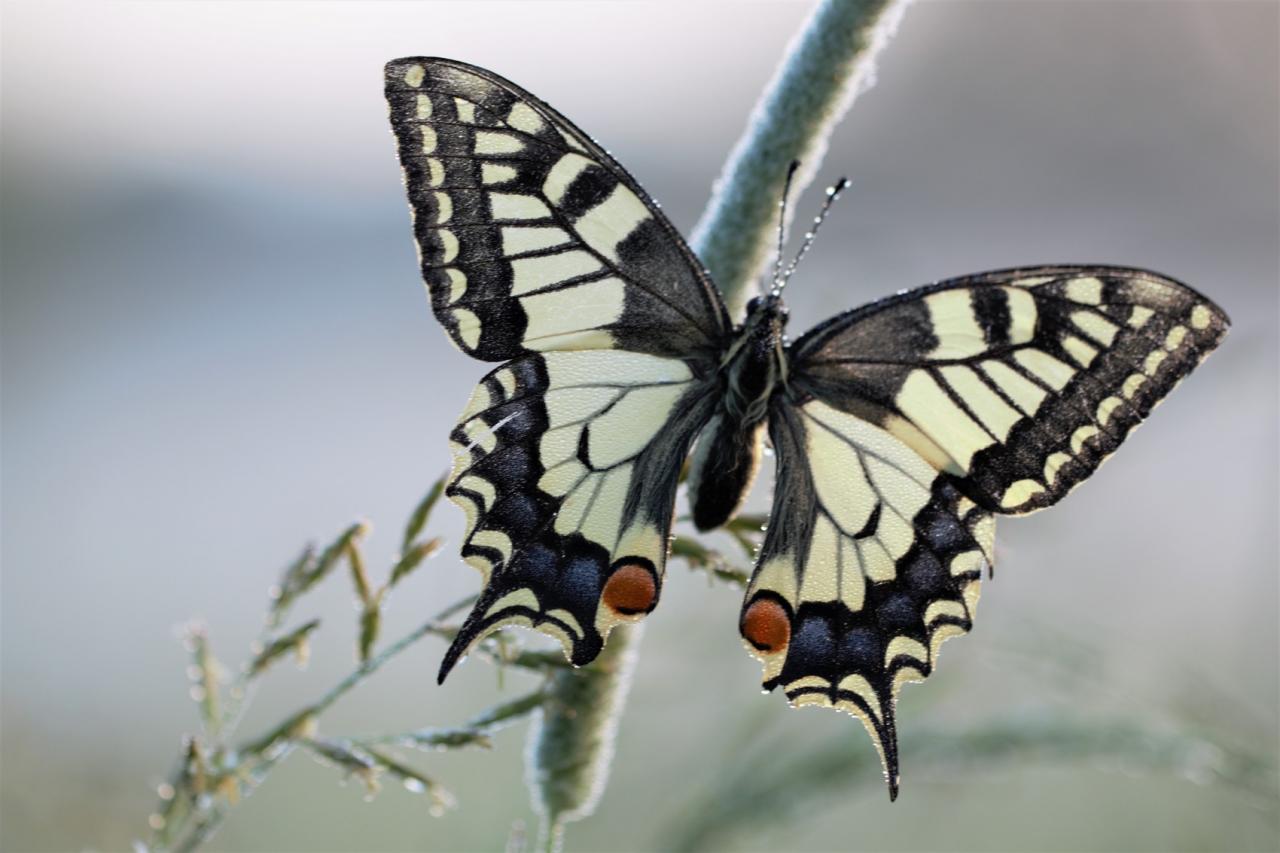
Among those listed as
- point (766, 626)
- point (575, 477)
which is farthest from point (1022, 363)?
point (575, 477)

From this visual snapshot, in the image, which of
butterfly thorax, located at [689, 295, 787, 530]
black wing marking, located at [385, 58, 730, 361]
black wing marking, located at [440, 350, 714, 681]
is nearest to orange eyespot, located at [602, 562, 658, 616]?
black wing marking, located at [440, 350, 714, 681]

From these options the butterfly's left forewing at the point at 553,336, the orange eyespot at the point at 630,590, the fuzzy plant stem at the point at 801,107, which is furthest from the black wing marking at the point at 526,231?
the orange eyespot at the point at 630,590

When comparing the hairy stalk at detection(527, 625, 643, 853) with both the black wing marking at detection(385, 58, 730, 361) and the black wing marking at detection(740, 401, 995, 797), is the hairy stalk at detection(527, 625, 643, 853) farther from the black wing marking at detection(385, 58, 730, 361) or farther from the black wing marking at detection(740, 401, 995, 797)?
the black wing marking at detection(385, 58, 730, 361)

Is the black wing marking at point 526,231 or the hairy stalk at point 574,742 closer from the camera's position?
the hairy stalk at point 574,742

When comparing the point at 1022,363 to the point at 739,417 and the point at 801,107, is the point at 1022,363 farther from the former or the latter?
the point at 801,107

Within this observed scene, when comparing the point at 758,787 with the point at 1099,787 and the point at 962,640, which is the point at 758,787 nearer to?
the point at 962,640

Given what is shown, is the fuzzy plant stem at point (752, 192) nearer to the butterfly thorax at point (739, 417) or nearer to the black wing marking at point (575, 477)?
the black wing marking at point (575, 477)

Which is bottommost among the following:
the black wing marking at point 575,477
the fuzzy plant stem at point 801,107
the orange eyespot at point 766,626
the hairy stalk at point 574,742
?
the hairy stalk at point 574,742
